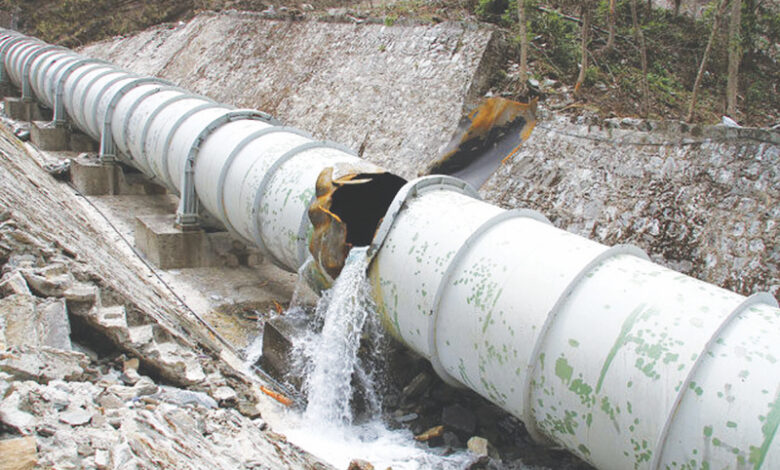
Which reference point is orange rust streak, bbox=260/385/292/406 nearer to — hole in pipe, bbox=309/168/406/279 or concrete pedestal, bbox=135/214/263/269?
hole in pipe, bbox=309/168/406/279

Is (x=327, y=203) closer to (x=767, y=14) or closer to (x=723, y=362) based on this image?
(x=723, y=362)

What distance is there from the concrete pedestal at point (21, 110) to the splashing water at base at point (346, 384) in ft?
40.4

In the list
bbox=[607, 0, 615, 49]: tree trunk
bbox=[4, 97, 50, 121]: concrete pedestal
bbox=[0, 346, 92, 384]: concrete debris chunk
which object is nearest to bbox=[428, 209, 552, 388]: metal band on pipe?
bbox=[0, 346, 92, 384]: concrete debris chunk

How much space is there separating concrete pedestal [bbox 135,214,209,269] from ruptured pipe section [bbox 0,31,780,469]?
180cm

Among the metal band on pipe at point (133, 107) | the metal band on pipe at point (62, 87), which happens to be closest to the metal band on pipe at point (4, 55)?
the metal band on pipe at point (62, 87)

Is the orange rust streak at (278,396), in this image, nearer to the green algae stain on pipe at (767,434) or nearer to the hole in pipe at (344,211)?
the hole in pipe at (344,211)

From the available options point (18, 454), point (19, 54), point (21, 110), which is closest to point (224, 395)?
point (18, 454)

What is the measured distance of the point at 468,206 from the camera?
13.3ft

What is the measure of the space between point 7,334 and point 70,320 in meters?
0.57

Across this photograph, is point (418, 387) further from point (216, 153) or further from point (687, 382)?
point (216, 153)

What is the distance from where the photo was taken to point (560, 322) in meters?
3.15

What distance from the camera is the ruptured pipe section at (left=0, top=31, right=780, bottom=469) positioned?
2.67m

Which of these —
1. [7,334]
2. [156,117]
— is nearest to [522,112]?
[156,117]

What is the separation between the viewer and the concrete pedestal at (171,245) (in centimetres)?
679
